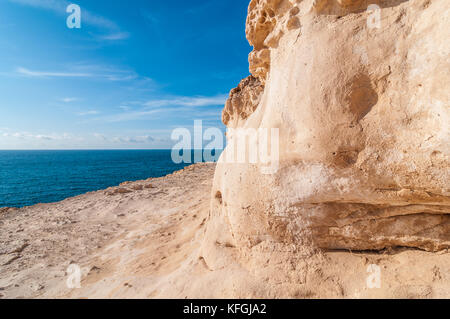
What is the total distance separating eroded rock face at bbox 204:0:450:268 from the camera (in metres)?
1.93

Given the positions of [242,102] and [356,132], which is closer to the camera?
[356,132]

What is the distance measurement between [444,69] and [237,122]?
3.65 m

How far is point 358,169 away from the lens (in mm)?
2307

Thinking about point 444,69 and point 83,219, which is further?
point 83,219

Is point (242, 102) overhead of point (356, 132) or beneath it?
overhead

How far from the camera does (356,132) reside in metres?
2.29

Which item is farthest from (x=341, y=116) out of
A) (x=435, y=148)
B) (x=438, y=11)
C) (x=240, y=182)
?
(x=240, y=182)

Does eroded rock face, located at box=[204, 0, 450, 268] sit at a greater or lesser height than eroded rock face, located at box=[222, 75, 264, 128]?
lesser

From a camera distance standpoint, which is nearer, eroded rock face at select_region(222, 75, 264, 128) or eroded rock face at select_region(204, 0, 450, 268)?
eroded rock face at select_region(204, 0, 450, 268)

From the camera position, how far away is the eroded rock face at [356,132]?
6.32 ft

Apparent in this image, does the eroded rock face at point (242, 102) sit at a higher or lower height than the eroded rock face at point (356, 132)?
higher

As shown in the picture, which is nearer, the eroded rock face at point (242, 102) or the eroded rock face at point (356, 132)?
the eroded rock face at point (356, 132)
